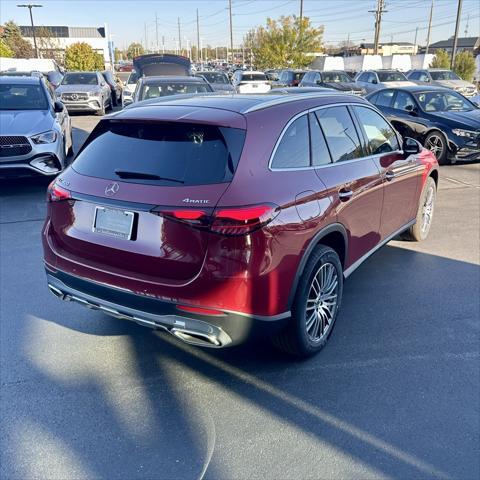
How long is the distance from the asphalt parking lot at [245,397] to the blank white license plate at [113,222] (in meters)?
1.01

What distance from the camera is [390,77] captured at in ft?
74.4

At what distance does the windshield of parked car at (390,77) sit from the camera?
22.4m

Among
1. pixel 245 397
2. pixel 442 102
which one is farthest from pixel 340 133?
pixel 442 102

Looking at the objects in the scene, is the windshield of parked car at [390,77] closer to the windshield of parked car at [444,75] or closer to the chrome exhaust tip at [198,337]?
the windshield of parked car at [444,75]

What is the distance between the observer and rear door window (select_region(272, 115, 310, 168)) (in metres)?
3.02

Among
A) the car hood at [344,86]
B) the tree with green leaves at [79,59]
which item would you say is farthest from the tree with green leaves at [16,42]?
the car hood at [344,86]

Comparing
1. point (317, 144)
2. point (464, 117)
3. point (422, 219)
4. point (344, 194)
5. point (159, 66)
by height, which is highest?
point (159, 66)

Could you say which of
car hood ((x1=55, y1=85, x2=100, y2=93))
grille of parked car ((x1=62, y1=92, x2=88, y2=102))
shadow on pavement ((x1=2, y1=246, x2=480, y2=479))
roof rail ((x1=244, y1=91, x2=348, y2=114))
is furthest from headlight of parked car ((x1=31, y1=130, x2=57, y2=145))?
car hood ((x1=55, y1=85, x2=100, y2=93))

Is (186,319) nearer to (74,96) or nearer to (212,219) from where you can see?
(212,219)

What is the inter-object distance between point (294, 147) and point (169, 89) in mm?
8866

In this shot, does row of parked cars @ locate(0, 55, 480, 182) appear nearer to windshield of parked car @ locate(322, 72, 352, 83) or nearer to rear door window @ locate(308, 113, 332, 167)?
rear door window @ locate(308, 113, 332, 167)

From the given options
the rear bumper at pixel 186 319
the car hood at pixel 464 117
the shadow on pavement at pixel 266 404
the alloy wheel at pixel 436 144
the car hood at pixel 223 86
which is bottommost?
the shadow on pavement at pixel 266 404

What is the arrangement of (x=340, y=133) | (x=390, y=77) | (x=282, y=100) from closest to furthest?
1. (x=282, y=100)
2. (x=340, y=133)
3. (x=390, y=77)

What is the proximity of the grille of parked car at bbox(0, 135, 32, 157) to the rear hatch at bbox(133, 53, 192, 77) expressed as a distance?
30.9 feet
